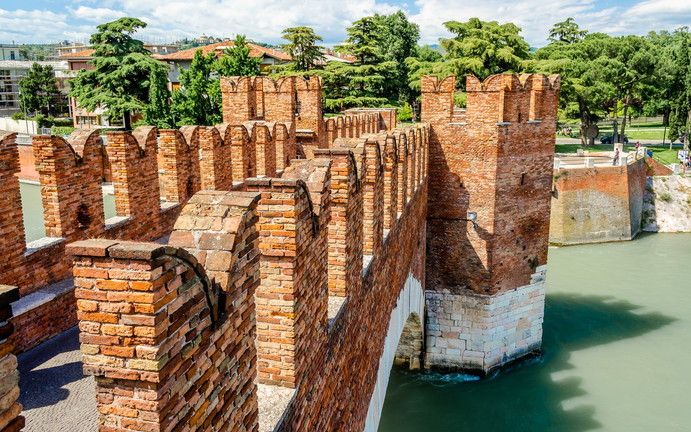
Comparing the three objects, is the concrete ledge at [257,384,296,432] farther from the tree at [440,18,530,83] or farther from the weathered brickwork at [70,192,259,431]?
the tree at [440,18,530,83]

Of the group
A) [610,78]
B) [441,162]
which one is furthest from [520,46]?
[441,162]

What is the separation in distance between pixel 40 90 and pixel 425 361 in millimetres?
52453

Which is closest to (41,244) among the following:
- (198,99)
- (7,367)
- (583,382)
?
(7,367)

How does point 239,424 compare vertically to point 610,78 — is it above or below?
below

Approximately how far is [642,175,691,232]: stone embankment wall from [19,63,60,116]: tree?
160 feet

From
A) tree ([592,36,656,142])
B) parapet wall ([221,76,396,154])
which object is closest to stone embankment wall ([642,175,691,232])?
tree ([592,36,656,142])

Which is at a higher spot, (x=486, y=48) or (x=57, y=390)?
(x=486, y=48)

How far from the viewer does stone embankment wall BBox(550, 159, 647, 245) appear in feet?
93.8

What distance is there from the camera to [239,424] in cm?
295

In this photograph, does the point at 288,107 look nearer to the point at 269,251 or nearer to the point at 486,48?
the point at 269,251

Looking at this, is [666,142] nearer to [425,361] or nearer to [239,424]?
[425,361]

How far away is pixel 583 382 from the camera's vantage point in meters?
16.2

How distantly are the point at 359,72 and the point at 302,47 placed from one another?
130 inches

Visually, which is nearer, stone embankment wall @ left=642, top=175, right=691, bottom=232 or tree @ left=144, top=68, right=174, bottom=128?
tree @ left=144, top=68, right=174, bottom=128
